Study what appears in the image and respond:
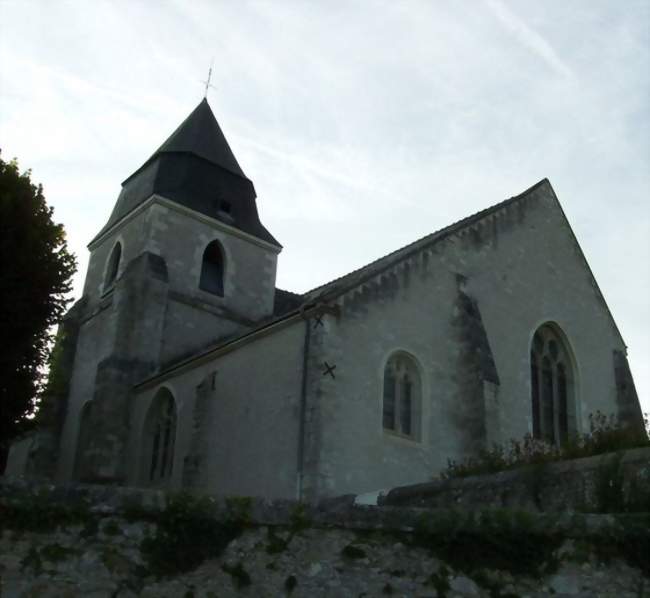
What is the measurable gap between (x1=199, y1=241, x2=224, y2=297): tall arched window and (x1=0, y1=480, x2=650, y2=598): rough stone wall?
1838cm

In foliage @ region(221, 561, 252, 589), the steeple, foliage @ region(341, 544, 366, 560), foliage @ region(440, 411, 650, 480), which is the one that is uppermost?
the steeple

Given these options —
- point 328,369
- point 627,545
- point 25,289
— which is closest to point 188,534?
point 627,545

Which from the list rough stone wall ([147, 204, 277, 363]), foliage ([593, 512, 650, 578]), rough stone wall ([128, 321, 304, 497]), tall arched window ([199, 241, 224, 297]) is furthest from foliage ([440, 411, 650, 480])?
tall arched window ([199, 241, 224, 297])

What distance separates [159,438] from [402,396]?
Answer: 21.3 ft

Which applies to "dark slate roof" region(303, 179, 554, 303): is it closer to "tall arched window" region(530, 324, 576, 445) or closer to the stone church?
the stone church

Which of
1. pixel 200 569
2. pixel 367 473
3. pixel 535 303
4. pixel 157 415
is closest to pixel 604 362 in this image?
pixel 535 303

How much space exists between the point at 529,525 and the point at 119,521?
3.25 metres

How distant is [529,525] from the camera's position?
6805mm

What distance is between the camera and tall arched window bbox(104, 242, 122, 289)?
25234 mm

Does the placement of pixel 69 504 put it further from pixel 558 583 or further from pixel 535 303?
pixel 535 303

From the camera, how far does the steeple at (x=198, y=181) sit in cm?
2556

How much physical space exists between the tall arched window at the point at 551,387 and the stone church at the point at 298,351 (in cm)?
5

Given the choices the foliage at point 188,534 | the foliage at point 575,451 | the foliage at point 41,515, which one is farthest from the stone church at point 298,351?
the foliage at point 41,515

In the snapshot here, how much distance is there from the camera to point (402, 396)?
55.5 ft
